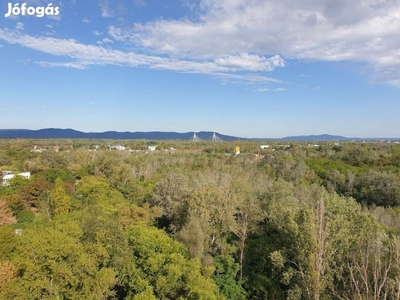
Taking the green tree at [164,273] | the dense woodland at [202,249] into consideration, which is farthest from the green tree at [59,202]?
the green tree at [164,273]

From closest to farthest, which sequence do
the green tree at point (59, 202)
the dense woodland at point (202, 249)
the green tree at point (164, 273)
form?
the dense woodland at point (202, 249)
the green tree at point (164, 273)
the green tree at point (59, 202)

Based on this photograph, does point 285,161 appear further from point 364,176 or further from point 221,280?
point 221,280

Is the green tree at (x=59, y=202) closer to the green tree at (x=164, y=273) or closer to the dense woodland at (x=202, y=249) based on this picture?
the dense woodland at (x=202, y=249)

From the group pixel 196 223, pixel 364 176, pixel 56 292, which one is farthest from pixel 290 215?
pixel 364 176

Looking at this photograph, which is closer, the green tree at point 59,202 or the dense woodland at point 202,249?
the dense woodland at point 202,249

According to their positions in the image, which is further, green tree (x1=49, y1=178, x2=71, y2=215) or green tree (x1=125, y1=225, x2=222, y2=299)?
green tree (x1=49, y1=178, x2=71, y2=215)

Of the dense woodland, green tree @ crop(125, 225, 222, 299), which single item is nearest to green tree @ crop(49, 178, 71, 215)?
the dense woodland

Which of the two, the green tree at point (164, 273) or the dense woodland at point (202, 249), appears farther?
the green tree at point (164, 273)

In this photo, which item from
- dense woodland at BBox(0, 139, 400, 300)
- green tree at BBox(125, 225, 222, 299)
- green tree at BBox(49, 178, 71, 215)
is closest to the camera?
dense woodland at BBox(0, 139, 400, 300)

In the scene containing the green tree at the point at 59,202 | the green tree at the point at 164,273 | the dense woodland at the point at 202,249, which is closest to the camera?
the dense woodland at the point at 202,249

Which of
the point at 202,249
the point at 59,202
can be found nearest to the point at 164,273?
the point at 202,249

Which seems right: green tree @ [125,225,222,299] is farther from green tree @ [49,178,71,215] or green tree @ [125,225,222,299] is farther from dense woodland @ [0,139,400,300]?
green tree @ [49,178,71,215]

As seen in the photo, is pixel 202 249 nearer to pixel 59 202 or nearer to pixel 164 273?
pixel 164 273
